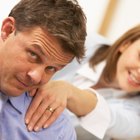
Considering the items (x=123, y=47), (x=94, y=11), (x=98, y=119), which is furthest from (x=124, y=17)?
(x=98, y=119)

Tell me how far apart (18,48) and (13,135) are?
267 millimetres

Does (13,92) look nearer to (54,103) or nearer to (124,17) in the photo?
(54,103)

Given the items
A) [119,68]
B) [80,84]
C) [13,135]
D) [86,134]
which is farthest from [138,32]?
[13,135]

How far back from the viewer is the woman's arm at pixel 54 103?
961 millimetres

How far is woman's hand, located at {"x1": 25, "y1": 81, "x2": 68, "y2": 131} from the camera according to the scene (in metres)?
0.96

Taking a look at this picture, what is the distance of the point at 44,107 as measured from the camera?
3.25 feet

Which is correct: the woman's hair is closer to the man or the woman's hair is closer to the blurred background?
the blurred background

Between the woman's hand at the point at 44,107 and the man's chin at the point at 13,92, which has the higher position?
the man's chin at the point at 13,92

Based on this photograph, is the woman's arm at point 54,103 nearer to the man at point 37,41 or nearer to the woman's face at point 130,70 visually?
the man at point 37,41

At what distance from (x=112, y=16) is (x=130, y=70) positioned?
844 mm

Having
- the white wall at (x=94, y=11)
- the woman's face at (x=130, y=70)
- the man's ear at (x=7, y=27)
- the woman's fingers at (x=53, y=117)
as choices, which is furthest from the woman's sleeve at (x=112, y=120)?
the white wall at (x=94, y=11)

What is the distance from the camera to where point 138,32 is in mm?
1560

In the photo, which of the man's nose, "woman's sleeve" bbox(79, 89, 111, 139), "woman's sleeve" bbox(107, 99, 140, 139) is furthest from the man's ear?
"woman's sleeve" bbox(107, 99, 140, 139)

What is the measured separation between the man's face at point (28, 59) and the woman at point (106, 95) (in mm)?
138
